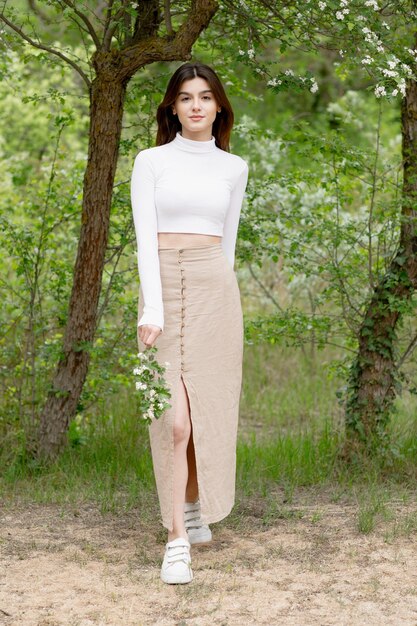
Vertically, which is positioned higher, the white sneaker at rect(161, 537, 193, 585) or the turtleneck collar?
the turtleneck collar

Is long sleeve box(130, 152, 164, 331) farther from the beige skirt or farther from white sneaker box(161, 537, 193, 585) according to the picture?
white sneaker box(161, 537, 193, 585)

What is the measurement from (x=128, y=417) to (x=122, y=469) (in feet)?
1.90

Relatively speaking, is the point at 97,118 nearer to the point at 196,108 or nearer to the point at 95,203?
the point at 95,203

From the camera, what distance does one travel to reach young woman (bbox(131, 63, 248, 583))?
3.87 metres

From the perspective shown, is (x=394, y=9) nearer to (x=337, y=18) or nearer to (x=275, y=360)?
(x=337, y=18)

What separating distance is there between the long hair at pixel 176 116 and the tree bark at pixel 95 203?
602 millimetres

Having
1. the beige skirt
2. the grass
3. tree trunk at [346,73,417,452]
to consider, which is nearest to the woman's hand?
the beige skirt

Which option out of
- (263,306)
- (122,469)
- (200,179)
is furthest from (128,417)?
(263,306)

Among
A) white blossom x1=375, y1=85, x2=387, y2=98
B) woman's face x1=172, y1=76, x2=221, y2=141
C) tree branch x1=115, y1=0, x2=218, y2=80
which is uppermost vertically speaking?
tree branch x1=115, y1=0, x2=218, y2=80

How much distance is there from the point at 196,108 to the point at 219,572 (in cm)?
177

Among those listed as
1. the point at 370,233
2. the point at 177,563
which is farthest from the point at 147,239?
the point at 370,233

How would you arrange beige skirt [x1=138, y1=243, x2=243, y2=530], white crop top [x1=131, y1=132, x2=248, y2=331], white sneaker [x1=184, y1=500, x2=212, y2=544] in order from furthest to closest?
white sneaker [x1=184, y1=500, x2=212, y2=544] < beige skirt [x1=138, y1=243, x2=243, y2=530] < white crop top [x1=131, y1=132, x2=248, y2=331]

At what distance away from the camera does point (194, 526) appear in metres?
4.20

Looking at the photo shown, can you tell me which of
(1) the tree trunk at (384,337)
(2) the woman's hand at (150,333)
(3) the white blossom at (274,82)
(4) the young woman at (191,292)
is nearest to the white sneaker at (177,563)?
(4) the young woman at (191,292)
